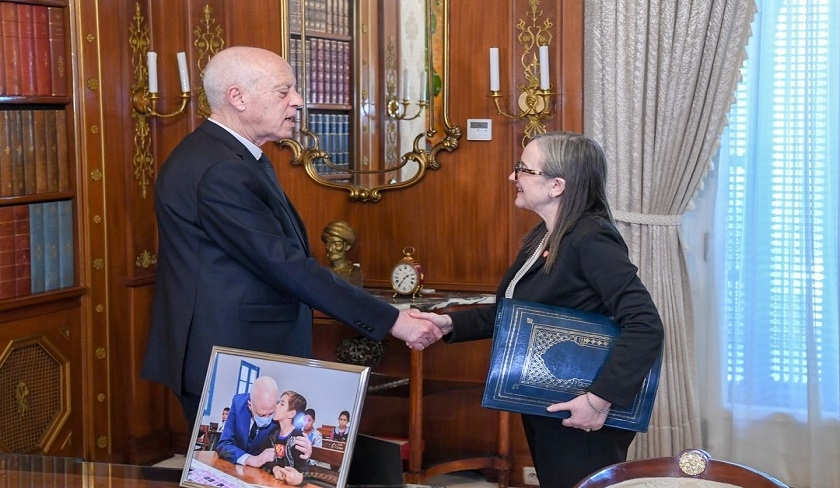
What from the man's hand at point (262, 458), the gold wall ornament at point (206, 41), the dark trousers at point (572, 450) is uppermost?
the gold wall ornament at point (206, 41)

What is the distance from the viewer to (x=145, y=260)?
4402 mm

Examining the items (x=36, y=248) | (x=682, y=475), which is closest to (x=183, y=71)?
(x=36, y=248)

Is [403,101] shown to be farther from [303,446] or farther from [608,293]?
[303,446]

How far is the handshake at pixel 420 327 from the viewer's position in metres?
2.66

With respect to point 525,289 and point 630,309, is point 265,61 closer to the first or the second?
point 525,289

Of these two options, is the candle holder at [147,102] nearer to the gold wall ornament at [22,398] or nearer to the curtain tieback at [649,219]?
the gold wall ornament at [22,398]

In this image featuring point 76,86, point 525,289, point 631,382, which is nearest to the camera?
point 631,382

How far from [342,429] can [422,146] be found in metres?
2.66

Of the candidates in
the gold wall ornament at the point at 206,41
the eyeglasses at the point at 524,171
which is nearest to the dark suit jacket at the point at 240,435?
the eyeglasses at the point at 524,171

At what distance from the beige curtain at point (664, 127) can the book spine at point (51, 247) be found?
2.13m

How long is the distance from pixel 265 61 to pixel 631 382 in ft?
4.18

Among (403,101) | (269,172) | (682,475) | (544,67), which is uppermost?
(544,67)

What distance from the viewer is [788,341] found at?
3.90 m

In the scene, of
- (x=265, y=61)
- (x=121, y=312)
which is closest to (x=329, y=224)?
(x=121, y=312)
